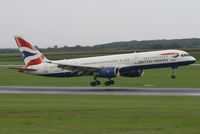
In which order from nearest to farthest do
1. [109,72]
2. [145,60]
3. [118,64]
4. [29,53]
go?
[109,72], [145,60], [118,64], [29,53]

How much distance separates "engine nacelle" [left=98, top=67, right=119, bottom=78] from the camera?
5109 cm

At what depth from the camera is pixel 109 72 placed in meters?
51.1

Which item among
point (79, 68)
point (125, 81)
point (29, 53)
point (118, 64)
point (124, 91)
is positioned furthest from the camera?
point (125, 81)

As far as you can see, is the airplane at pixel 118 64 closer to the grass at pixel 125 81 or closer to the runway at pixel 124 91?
the grass at pixel 125 81

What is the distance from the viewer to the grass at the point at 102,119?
2031 centimetres

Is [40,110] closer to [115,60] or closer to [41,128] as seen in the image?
[41,128]

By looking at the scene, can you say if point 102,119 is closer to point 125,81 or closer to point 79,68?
point 79,68

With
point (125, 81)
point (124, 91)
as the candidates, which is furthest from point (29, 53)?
point (124, 91)

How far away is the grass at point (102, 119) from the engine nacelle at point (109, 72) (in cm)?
1837

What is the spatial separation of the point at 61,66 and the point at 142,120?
31234 millimetres

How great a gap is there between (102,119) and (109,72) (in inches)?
1073

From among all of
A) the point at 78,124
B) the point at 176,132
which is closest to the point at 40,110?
the point at 78,124

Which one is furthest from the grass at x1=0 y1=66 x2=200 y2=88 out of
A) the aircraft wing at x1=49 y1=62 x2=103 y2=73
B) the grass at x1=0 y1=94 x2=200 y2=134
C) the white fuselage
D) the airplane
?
the grass at x1=0 y1=94 x2=200 y2=134

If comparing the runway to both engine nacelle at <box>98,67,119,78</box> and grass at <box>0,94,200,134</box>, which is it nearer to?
engine nacelle at <box>98,67,119,78</box>
